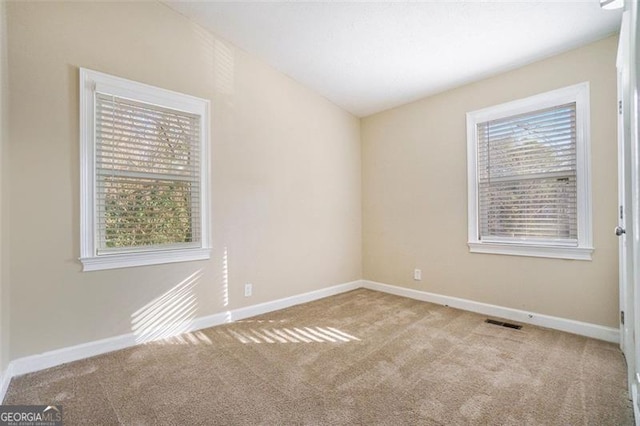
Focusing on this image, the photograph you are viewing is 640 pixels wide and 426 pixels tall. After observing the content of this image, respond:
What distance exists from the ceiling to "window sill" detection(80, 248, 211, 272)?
2.15 m

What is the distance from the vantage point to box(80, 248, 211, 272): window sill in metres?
2.32

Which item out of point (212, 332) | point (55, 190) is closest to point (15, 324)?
point (55, 190)

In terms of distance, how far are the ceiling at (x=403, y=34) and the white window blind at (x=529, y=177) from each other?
1.91ft

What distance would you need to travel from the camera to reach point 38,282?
2.13 metres

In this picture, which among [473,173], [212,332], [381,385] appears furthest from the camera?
[473,173]

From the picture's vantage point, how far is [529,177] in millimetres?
2904

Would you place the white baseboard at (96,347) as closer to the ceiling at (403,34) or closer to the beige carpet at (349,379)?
the beige carpet at (349,379)

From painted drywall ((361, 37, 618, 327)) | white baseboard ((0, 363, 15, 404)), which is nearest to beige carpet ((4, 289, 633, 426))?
white baseboard ((0, 363, 15, 404))

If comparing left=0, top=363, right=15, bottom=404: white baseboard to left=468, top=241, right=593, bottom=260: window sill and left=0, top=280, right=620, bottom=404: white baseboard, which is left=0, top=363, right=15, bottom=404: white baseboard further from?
left=468, top=241, right=593, bottom=260: window sill

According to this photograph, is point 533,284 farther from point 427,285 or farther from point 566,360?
point 427,285

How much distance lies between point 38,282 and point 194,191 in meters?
1.28

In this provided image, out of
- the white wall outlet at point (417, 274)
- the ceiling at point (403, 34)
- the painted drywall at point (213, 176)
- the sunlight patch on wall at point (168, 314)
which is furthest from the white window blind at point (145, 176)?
the white wall outlet at point (417, 274)

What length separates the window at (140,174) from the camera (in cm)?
233

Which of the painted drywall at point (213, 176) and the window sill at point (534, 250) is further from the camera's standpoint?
the window sill at point (534, 250)
